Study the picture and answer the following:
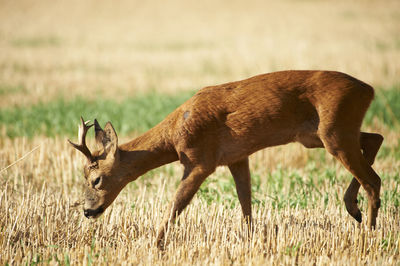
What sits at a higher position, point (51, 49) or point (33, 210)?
point (51, 49)

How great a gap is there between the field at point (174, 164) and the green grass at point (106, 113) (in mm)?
50

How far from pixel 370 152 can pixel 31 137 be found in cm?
760

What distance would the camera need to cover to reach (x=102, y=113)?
1354 centimetres

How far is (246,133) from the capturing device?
582cm

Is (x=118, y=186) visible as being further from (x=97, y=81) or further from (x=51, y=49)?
(x=51, y=49)

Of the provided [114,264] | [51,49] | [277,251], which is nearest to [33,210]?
[114,264]

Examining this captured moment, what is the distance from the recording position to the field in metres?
5.38

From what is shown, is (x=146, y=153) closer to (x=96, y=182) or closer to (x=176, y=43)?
(x=96, y=182)

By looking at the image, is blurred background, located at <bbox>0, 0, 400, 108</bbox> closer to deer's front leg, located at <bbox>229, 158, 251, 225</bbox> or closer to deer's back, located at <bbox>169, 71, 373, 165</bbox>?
deer's front leg, located at <bbox>229, 158, 251, 225</bbox>

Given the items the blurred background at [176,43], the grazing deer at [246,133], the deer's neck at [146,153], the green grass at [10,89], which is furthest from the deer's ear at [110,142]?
the green grass at [10,89]

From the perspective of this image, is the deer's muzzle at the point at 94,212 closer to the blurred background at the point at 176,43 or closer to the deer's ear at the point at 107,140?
the deer's ear at the point at 107,140

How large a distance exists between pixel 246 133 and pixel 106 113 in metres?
Answer: 8.38

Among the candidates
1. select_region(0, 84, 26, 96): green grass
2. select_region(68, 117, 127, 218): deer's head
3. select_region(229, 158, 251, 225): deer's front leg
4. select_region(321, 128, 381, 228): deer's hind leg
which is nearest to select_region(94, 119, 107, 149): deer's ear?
select_region(68, 117, 127, 218): deer's head

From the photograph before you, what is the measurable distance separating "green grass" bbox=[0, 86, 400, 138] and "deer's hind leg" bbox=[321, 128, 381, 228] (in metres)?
5.13
